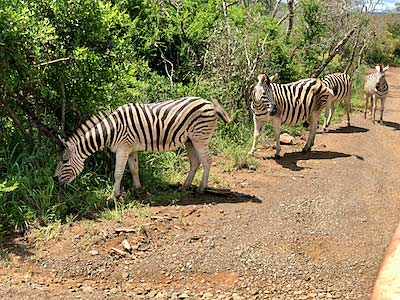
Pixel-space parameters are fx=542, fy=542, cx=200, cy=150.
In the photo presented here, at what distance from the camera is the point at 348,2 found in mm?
18000

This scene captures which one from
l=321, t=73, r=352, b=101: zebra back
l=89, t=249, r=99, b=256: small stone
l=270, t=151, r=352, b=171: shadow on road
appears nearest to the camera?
l=89, t=249, r=99, b=256: small stone

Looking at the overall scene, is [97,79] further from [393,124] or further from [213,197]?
[393,124]

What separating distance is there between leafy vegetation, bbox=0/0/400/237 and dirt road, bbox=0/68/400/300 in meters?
0.60

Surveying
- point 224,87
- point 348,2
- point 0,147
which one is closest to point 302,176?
point 224,87

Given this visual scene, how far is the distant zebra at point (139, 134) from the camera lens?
6586 millimetres

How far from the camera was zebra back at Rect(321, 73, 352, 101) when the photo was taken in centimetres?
1294

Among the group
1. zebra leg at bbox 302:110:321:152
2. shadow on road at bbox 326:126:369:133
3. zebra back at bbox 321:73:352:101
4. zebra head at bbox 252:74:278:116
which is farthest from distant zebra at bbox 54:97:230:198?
zebra back at bbox 321:73:352:101

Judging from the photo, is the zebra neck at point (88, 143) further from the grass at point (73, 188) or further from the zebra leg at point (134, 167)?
the zebra leg at point (134, 167)

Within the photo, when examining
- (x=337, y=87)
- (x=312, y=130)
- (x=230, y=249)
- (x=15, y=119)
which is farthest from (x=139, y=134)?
(x=337, y=87)

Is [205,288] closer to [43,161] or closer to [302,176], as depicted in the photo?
[43,161]

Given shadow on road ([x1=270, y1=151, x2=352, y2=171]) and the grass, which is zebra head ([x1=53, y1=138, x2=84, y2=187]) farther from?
shadow on road ([x1=270, y1=151, x2=352, y2=171])

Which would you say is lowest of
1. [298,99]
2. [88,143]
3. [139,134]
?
[88,143]

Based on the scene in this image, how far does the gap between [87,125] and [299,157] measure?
437cm

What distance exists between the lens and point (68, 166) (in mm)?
6484
